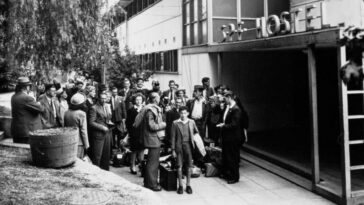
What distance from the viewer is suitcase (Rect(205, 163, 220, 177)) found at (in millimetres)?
9984

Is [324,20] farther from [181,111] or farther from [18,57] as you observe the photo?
[18,57]

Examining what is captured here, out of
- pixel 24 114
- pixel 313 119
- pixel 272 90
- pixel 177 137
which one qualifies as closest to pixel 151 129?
pixel 177 137

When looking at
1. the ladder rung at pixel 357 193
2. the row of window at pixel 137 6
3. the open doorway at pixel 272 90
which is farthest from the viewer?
the row of window at pixel 137 6

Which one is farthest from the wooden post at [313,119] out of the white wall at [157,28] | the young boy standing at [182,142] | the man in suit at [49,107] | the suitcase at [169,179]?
the white wall at [157,28]

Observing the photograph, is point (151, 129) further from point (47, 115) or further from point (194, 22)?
point (194, 22)

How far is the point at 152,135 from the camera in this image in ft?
28.2

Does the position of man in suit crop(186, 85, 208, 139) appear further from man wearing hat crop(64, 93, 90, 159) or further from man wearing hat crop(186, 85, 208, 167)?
man wearing hat crop(64, 93, 90, 159)

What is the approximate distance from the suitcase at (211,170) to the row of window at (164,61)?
34.7 ft

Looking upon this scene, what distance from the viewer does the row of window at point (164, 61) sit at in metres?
20.4

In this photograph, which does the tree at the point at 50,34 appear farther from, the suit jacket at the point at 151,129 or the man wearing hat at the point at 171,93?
the man wearing hat at the point at 171,93

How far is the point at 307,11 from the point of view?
9344 millimetres

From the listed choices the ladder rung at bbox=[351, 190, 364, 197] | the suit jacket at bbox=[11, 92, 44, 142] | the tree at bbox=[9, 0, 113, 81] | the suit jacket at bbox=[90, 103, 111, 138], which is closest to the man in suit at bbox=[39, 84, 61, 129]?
the tree at bbox=[9, 0, 113, 81]

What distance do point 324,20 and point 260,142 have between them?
588 centimetres

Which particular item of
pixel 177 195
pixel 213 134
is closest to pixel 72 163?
pixel 177 195
